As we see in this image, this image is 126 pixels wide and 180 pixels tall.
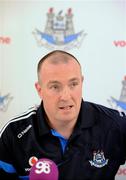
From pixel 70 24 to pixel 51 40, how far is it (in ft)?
0.48

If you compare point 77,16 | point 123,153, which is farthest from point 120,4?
point 123,153

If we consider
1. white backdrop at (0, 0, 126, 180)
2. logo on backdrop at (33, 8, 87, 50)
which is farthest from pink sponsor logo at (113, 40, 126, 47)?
logo on backdrop at (33, 8, 87, 50)

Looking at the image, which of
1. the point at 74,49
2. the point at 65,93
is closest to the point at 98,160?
the point at 65,93

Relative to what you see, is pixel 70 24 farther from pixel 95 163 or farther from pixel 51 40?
pixel 95 163

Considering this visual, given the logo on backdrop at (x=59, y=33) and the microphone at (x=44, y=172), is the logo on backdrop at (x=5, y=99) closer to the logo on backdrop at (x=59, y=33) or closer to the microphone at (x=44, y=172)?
the logo on backdrop at (x=59, y=33)

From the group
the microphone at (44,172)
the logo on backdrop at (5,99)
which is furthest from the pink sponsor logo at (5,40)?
the microphone at (44,172)

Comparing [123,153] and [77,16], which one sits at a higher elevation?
[77,16]

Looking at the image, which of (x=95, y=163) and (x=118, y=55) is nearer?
(x=95, y=163)

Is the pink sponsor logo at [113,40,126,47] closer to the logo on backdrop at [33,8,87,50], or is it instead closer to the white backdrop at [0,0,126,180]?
the white backdrop at [0,0,126,180]

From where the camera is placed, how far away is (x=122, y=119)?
135 centimetres

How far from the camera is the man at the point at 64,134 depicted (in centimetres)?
120

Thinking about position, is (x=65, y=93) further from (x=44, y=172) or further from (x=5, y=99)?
(x=5, y=99)

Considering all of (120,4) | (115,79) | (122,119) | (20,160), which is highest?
(120,4)

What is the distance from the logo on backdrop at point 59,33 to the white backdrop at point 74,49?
0.07ft
